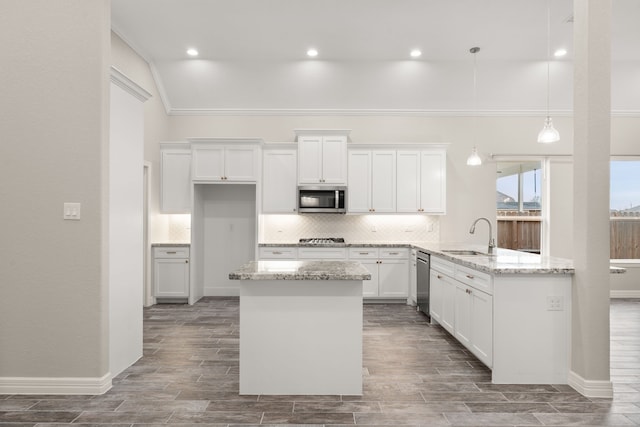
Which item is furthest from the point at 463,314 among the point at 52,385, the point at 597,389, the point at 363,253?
the point at 52,385

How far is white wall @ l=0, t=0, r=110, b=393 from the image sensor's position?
299cm

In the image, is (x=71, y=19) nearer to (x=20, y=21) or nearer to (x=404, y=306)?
(x=20, y=21)

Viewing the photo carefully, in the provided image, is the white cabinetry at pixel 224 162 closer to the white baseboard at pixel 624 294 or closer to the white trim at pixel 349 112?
the white trim at pixel 349 112

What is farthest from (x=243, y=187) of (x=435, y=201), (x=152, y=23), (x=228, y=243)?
(x=435, y=201)

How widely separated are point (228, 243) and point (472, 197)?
4.22 meters

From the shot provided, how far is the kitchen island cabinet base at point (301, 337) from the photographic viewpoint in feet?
9.53

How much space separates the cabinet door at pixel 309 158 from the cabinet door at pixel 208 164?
1.21 metres

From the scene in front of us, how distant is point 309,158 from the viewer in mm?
6223

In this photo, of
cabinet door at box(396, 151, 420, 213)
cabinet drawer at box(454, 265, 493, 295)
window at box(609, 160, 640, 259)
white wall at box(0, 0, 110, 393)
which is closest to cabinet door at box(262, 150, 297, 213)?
cabinet door at box(396, 151, 420, 213)

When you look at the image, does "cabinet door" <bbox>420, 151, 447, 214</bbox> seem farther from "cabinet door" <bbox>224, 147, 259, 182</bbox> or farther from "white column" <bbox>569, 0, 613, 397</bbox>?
"white column" <bbox>569, 0, 613, 397</bbox>

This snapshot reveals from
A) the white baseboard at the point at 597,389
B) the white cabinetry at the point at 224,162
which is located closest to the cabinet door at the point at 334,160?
the white cabinetry at the point at 224,162

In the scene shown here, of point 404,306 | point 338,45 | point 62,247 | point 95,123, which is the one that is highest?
point 338,45

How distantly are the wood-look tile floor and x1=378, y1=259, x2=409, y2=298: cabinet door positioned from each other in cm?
193

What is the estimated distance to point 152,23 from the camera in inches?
195
